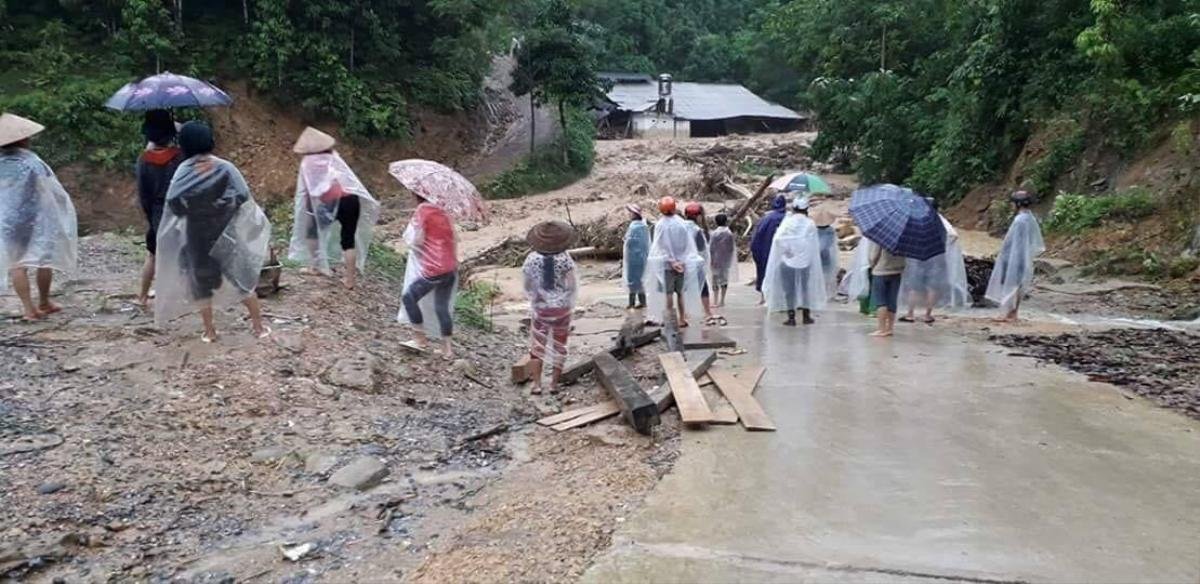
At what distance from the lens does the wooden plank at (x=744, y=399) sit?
19.4ft

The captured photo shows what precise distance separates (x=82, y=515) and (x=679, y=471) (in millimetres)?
2952

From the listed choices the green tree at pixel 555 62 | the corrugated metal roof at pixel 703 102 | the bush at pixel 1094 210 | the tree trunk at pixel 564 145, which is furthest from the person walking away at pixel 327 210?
the corrugated metal roof at pixel 703 102

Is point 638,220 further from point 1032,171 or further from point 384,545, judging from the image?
point 1032,171

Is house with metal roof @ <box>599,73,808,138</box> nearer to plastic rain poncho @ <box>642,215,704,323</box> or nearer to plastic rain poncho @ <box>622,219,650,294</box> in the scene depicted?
plastic rain poncho @ <box>622,219,650,294</box>

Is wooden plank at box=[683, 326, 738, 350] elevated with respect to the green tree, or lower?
lower

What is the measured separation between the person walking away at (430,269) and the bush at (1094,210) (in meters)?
11.4

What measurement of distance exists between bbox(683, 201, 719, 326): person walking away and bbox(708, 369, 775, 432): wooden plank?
2.28 meters

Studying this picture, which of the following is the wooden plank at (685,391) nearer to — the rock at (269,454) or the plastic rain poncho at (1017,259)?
the rock at (269,454)

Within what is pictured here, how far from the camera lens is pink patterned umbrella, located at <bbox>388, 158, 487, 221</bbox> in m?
6.92

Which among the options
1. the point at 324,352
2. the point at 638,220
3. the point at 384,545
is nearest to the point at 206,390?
the point at 324,352

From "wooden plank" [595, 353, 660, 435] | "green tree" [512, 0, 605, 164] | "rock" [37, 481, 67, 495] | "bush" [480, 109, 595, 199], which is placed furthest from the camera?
"green tree" [512, 0, 605, 164]

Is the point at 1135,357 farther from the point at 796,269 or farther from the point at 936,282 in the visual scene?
the point at 796,269

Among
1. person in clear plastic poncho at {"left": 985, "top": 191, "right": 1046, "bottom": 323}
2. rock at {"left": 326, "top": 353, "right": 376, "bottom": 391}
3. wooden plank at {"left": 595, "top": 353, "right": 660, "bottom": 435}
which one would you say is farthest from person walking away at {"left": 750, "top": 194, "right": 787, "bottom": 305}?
rock at {"left": 326, "top": 353, "right": 376, "bottom": 391}

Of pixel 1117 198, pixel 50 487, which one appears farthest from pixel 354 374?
pixel 1117 198
